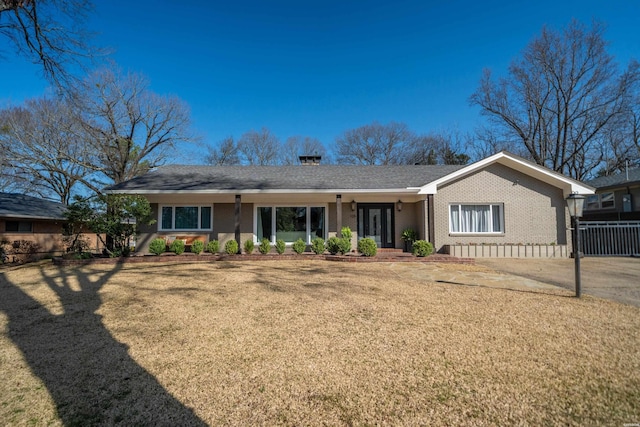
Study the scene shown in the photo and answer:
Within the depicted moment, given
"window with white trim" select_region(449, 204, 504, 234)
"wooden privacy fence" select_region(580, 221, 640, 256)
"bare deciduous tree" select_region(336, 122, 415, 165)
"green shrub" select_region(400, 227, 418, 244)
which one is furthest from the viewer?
"bare deciduous tree" select_region(336, 122, 415, 165)

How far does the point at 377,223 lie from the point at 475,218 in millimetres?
3994

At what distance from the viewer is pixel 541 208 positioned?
12.6 m

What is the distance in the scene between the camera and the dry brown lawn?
8.19ft

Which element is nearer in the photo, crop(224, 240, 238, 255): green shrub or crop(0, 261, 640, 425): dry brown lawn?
crop(0, 261, 640, 425): dry brown lawn

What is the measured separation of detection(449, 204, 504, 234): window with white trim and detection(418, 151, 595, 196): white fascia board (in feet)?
4.48

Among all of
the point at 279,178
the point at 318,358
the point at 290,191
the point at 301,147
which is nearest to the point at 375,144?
the point at 301,147

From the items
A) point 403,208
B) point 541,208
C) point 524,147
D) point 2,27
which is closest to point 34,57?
point 2,27

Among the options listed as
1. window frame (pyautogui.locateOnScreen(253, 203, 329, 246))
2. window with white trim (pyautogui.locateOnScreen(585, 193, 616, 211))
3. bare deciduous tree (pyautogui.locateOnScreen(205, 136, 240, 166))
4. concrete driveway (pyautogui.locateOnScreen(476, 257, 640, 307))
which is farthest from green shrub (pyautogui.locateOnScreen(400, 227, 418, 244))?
bare deciduous tree (pyautogui.locateOnScreen(205, 136, 240, 166))

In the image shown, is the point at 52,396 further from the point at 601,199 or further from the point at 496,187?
the point at 601,199

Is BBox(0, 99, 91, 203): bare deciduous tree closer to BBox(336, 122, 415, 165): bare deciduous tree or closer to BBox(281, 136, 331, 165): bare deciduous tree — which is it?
BBox(281, 136, 331, 165): bare deciduous tree

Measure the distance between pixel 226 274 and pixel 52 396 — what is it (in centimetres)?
560

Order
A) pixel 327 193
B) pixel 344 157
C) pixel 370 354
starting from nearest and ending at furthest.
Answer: pixel 370 354 < pixel 327 193 < pixel 344 157

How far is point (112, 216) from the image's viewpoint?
434 inches

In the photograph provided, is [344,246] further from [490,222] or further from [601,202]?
[601,202]
